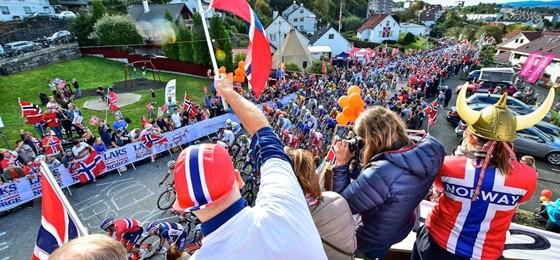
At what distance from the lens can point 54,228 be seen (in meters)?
2.70

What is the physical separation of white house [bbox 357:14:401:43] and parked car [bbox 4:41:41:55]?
201 ft

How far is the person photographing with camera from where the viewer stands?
7.29ft

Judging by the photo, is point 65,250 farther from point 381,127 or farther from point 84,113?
point 84,113

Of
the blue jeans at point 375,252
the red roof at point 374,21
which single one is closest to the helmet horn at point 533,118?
the blue jeans at point 375,252

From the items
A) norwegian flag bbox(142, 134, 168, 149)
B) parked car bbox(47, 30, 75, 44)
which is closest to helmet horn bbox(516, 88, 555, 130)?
norwegian flag bbox(142, 134, 168, 149)

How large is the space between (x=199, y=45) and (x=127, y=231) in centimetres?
2480

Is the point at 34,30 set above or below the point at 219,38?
above

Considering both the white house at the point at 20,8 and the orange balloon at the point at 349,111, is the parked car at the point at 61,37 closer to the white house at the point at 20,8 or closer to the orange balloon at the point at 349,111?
the white house at the point at 20,8

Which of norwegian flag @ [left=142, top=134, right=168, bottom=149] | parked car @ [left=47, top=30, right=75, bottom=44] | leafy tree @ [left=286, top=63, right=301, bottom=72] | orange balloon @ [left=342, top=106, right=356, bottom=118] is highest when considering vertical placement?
parked car @ [left=47, top=30, right=75, bottom=44]

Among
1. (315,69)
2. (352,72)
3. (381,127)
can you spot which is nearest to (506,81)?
(352,72)

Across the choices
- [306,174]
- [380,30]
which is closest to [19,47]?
[306,174]

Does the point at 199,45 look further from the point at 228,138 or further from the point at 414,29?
the point at 414,29

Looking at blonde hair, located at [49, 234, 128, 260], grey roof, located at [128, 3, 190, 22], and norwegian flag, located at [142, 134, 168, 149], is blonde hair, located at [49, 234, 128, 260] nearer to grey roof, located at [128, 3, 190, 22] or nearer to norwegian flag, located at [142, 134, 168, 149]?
norwegian flag, located at [142, 134, 168, 149]

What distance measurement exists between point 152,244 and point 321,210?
7123 millimetres
